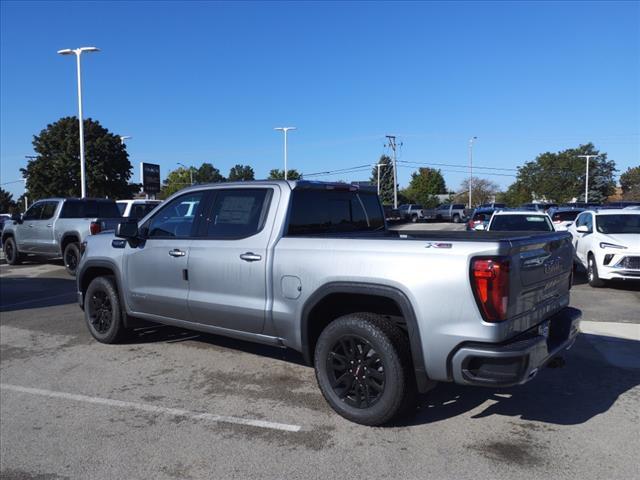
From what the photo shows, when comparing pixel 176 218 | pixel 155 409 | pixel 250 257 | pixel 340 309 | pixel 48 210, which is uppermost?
pixel 48 210

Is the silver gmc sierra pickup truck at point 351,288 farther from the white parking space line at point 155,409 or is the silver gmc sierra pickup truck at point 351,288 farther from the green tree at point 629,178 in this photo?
the green tree at point 629,178

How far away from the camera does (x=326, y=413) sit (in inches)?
175

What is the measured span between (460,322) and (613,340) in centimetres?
406

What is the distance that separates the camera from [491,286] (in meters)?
3.48

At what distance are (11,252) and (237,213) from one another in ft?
47.0

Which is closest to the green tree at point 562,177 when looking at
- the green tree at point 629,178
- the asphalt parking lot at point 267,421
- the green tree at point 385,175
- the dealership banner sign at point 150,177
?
the green tree at point 629,178

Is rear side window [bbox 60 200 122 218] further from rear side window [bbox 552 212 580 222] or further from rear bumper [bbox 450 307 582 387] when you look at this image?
rear side window [bbox 552 212 580 222]

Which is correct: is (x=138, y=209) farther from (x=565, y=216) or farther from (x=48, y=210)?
(x=565, y=216)

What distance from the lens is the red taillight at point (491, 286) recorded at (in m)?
3.48

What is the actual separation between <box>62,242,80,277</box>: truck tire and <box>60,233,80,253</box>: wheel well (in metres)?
0.10

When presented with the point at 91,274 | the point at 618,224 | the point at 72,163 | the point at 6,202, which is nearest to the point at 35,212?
the point at 91,274

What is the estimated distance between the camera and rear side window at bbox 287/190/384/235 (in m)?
4.86

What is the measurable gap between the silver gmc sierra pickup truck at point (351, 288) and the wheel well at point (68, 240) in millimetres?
8389

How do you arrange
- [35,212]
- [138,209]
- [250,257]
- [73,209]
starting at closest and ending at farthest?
[250,257], [73,209], [35,212], [138,209]
